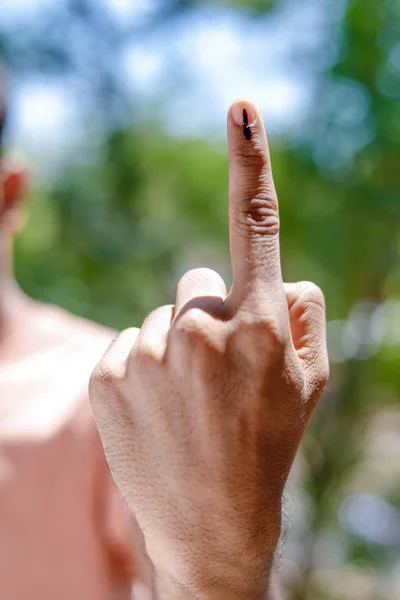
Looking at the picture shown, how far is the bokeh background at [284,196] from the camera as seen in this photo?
377cm

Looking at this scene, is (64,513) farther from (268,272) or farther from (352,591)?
(352,591)

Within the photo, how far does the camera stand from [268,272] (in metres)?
0.90

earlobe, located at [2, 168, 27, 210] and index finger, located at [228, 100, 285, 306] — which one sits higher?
earlobe, located at [2, 168, 27, 210]

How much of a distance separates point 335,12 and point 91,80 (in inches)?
79.9

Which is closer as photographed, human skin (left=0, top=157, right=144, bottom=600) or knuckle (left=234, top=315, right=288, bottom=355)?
knuckle (left=234, top=315, right=288, bottom=355)

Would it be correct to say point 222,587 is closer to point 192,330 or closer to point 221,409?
point 221,409

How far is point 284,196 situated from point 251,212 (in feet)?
11.1

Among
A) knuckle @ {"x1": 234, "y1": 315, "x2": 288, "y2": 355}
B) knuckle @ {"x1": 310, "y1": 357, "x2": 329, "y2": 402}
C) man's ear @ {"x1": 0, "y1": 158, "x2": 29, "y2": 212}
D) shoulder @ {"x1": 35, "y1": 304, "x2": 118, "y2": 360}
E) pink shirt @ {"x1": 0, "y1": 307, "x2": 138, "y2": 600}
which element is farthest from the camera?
man's ear @ {"x1": 0, "y1": 158, "x2": 29, "y2": 212}

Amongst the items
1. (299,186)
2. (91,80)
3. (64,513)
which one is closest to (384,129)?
(299,186)

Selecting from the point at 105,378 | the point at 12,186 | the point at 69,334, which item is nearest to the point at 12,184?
the point at 12,186

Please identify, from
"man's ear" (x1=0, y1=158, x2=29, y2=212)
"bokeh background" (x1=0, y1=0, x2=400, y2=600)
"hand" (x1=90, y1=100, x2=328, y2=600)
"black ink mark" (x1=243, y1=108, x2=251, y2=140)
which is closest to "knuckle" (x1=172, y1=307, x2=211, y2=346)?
"hand" (x1=90, y1=100, x2=328, y2=600)

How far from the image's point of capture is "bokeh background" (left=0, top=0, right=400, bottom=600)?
12.4 feet

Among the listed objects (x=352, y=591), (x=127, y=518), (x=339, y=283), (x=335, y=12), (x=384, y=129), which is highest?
(x=335, y=12)

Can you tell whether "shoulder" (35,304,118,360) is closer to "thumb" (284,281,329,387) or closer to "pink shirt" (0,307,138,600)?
"pink shirt" (0,307,138,600)
